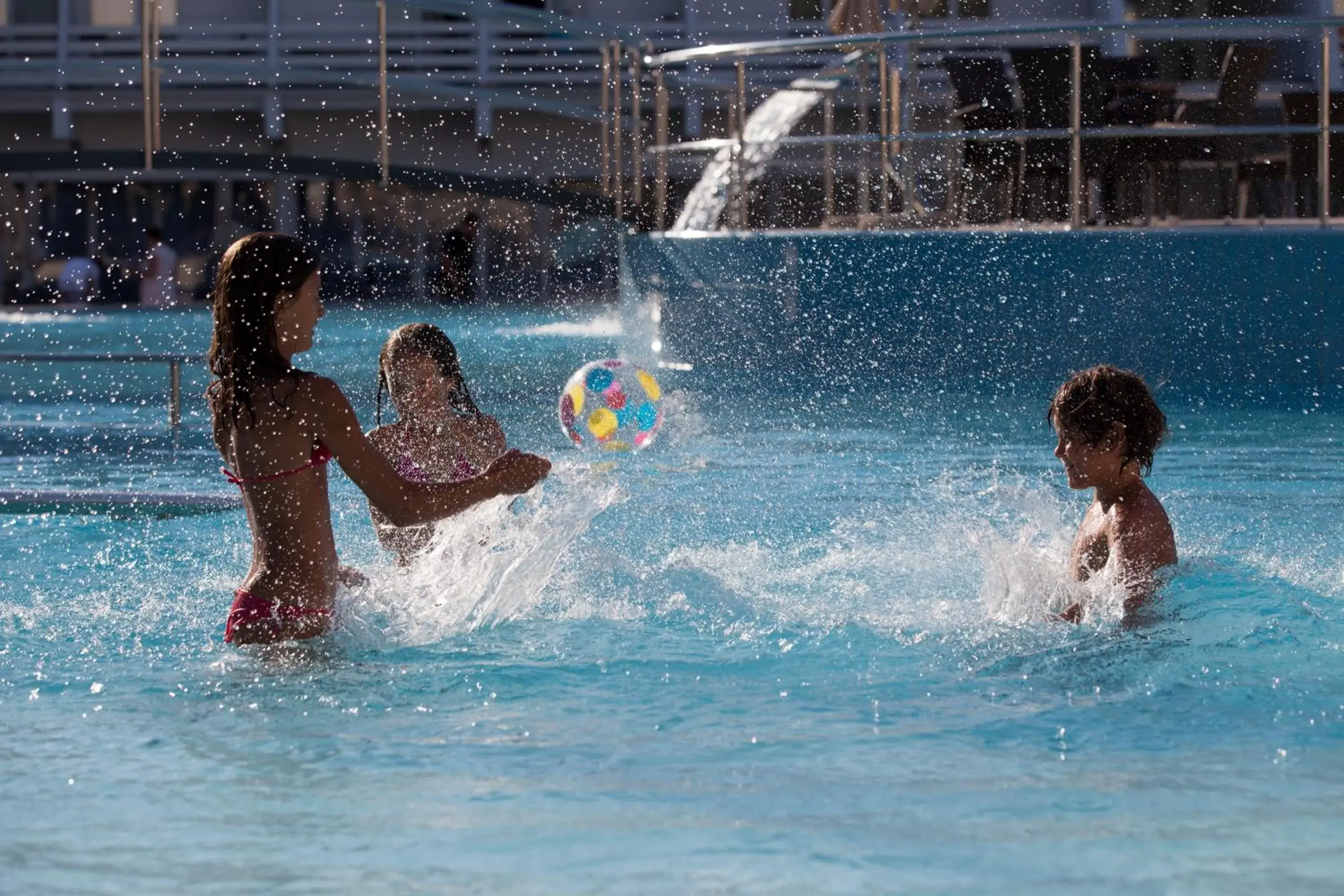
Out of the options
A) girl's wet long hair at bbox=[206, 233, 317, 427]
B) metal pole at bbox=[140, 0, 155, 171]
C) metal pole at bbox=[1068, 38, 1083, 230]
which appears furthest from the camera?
metal pole at bbox=[140, 0, 155, 171]

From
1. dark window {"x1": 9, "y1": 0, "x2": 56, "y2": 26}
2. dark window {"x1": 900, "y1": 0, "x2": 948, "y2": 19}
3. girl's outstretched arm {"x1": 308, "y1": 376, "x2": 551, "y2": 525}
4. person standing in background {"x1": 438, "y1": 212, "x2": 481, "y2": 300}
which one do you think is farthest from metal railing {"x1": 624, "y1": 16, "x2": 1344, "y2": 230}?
dark window {"x1": 9, "y1": 0, "x2": 56, "y2": 26}

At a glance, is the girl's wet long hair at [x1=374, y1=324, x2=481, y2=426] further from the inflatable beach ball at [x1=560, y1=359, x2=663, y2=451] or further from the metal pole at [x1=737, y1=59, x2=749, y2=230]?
the metal pole at [x1=737, y1=59, x2=749, y2=230]

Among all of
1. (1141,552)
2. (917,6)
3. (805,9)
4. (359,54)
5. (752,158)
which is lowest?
(1141,552)

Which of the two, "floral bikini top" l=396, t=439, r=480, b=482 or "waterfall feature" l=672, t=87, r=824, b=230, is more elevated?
"waterfall feature" l=672, t=87, r=824, b=230

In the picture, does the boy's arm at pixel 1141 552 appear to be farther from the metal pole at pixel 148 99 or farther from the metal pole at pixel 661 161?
the metal pole at pixel 661 161

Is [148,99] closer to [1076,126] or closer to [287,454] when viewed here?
[1076,126]

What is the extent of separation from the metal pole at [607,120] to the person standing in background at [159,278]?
39.0ft

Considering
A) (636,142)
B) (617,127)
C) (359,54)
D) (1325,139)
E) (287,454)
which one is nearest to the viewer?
(287,454)

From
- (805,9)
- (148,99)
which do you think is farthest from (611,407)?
(805,9)

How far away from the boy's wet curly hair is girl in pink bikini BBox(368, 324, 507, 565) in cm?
171

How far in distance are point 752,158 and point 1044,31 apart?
15.3ft

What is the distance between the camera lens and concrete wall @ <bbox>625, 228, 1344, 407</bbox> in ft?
34.7

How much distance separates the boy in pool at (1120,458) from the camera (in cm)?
454

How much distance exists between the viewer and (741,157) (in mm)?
11945
